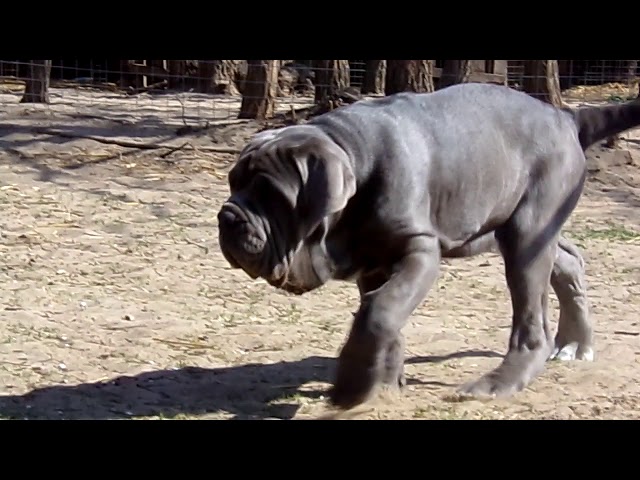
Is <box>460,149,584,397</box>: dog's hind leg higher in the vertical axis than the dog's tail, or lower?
lower

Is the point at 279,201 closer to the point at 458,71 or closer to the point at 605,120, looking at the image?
the point at 605,120

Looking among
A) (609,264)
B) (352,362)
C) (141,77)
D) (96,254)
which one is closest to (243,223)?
(352,362)

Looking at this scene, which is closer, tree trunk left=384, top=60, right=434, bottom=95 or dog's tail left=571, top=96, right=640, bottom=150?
dog's tail left=571, top=96, right=640, bottom=150

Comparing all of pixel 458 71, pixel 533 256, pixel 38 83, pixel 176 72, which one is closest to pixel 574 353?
pixel 533 256

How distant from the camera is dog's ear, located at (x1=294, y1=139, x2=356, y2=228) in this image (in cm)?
422

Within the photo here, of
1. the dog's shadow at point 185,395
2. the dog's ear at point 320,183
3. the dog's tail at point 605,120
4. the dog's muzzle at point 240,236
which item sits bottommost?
the dog's shadow at point 185,395

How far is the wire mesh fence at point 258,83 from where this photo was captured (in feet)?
37.0

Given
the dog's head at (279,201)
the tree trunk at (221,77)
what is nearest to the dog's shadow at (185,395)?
the dog's head at (279,201)

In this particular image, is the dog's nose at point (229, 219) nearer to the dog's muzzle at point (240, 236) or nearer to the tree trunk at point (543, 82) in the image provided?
the dog's muzzle at point (240, 236)

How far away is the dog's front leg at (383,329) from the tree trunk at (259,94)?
725cm

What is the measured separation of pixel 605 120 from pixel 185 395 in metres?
2.41

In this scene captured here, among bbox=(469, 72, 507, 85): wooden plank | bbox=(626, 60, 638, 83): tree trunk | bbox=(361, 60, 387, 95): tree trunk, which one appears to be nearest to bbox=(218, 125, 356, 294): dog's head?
bbox=(469, 72, 507, 85): wooden plank

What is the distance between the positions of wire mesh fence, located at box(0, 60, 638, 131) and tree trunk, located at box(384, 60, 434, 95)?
10 millimetres

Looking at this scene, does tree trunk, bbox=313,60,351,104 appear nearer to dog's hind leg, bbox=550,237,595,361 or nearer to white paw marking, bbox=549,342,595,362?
dog's hind leg, bbox=550,237,595,361
